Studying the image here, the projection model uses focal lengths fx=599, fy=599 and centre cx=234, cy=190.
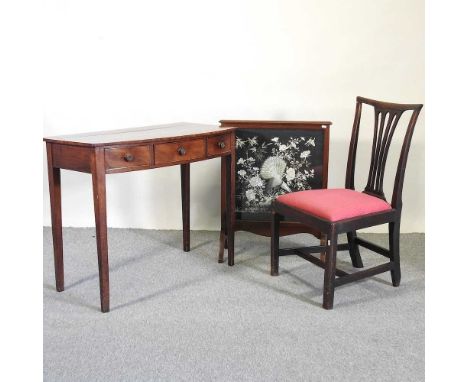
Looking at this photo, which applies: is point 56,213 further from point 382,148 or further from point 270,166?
point 382,148

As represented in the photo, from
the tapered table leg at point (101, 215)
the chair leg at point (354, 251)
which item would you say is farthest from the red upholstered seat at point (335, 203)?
the tapered table leg at point (101, 215)

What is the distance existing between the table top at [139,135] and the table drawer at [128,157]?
0.04m

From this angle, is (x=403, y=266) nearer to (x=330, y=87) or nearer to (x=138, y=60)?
(x=330, y=87)

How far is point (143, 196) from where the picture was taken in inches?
166

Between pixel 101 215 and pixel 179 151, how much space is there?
512 mm

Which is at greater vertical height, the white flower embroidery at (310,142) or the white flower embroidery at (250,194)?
the white flower embroidery at (310,142)

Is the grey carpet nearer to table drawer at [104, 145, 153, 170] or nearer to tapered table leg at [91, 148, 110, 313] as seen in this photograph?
tapered table leg at [91, 148, 110, 313]

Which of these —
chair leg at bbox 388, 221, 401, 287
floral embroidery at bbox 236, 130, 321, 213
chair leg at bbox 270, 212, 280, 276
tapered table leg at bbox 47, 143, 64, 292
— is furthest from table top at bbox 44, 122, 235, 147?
chair leg at bbox 388, 221, 401, 287

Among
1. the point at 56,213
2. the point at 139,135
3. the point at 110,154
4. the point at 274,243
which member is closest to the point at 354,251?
the point at 274,243

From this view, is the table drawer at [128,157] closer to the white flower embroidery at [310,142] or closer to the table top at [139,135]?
the table top at [139,135]

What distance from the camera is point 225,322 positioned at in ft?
8.80

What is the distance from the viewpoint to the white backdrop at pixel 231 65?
154 inches

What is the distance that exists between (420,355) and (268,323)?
2.16 feet
